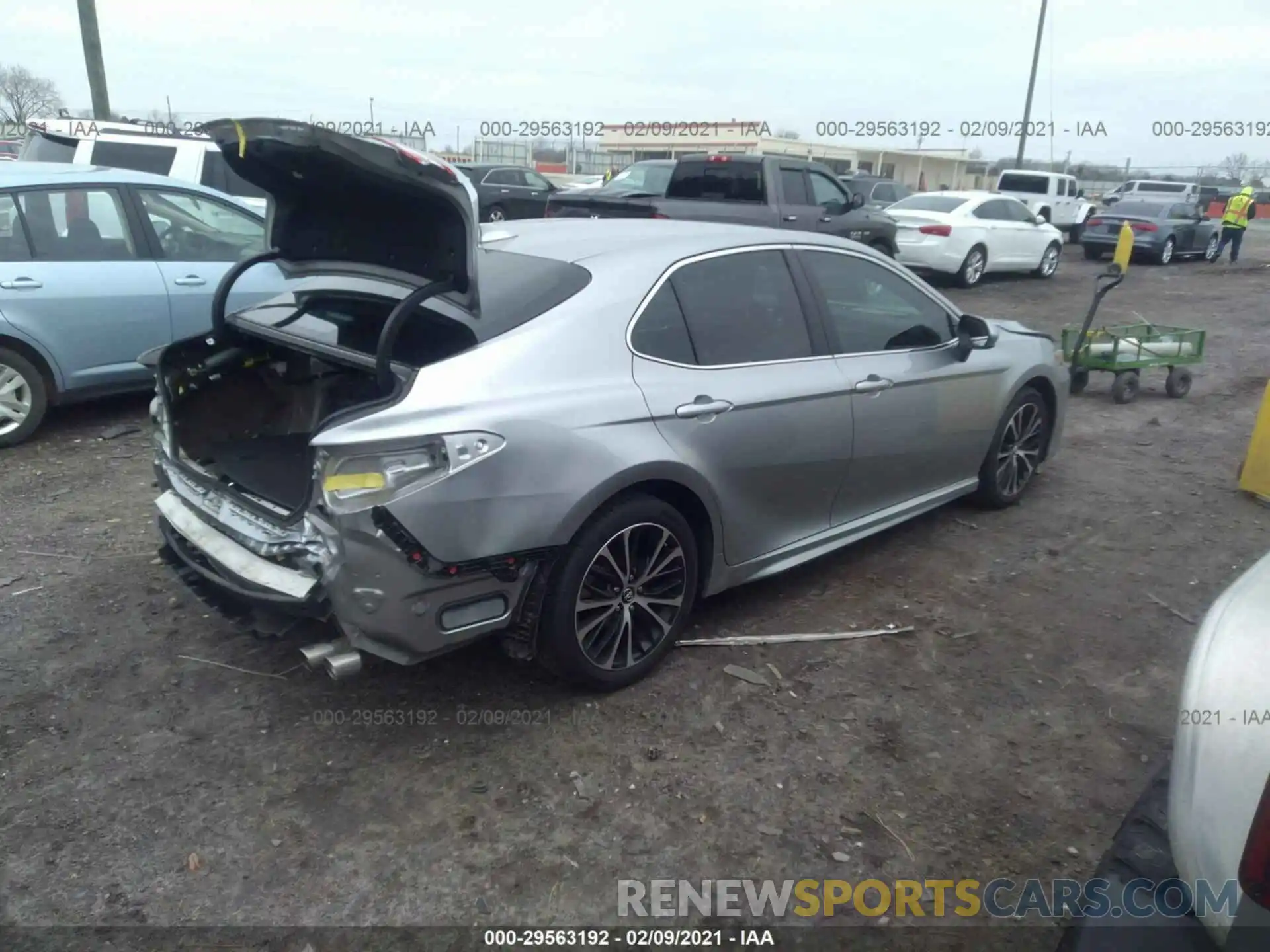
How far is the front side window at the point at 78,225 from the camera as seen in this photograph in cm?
599

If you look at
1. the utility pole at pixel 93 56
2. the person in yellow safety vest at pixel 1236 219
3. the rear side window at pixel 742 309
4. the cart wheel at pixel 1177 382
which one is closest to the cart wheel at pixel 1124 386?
the cart wheel at pixel 1177 382

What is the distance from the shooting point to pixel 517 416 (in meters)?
3.02

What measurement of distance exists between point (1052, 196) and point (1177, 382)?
18778 millimetres

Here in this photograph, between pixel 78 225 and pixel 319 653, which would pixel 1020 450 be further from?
pixel 78 225

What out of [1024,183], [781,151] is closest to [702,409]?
[1024,183]

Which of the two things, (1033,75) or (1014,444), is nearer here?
(1014,444)

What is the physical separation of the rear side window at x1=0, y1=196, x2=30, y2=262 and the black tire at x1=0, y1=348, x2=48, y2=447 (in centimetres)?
58

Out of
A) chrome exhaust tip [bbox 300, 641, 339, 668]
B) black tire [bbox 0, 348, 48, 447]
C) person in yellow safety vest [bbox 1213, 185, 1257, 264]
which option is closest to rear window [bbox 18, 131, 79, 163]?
black tire [bbox 0, 348, 48, 447]

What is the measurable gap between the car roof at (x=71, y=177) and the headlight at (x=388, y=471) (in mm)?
4625

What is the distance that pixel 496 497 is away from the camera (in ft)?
9.71

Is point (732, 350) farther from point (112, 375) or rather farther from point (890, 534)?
point (112, 375)

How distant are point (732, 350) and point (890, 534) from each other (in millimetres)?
1859

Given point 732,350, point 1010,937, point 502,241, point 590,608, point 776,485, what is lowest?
point 1010,937

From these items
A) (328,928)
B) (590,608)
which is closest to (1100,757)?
(590,608)
